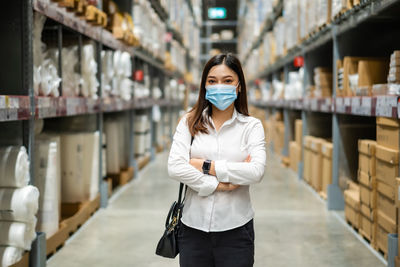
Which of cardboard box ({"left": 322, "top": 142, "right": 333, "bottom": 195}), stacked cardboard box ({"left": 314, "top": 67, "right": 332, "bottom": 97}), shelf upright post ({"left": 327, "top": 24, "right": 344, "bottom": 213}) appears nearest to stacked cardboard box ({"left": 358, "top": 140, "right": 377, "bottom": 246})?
shelf upright post ({"left": 327, "top": 24, "right": 344, "bottom": 213})

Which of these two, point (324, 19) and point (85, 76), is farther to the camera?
point (324, 19)

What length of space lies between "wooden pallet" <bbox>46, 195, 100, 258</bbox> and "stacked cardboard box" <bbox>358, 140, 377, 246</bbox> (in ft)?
8.11

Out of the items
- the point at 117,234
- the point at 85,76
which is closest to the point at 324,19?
the point at 85,76

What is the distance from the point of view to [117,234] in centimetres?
418

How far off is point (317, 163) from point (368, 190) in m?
2.00

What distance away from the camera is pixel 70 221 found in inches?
159

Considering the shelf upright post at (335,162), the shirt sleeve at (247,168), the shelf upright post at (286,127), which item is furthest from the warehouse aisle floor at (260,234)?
the shelf upright post at (286,127)

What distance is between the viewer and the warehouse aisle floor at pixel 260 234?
346cm

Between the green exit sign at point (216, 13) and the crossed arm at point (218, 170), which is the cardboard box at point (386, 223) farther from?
the green exit sign at point (216, 13)

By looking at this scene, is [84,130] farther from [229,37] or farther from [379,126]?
[229,37]

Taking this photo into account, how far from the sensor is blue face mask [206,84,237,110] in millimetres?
2016

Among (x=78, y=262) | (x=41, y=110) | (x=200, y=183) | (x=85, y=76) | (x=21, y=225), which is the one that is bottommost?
(x=78, y=262)

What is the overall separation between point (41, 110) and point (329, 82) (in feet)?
12.7

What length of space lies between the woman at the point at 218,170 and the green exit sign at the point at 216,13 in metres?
23.7
